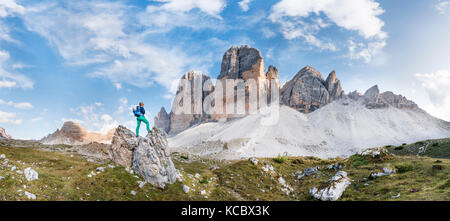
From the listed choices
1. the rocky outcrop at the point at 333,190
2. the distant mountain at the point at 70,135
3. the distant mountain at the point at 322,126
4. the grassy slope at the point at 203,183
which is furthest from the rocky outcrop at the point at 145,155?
the distant mountain at the point at 70,135

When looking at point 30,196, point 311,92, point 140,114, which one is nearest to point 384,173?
point 140,114

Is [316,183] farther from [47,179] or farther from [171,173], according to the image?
[47,179]

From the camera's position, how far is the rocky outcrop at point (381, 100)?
533ft

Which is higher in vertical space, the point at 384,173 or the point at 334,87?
the point at 334,87

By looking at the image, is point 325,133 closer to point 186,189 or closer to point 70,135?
point 186,189

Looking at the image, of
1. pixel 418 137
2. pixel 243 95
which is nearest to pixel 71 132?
pixel 243 95

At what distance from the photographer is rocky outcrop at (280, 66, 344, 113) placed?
180875 millimetres

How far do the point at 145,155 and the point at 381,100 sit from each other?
201 metres

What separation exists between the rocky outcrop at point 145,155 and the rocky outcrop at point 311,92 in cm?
17051

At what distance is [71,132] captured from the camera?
17962cm

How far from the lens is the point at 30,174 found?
15.6 m

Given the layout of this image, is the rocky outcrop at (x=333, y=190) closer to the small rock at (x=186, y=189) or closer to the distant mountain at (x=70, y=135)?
the small rock at (x=186, y=189)

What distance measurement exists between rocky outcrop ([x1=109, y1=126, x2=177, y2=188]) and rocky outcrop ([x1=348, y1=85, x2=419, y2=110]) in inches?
7087

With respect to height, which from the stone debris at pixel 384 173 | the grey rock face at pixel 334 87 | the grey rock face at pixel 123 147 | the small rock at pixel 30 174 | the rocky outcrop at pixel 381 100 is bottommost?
the stone debris at pixel 384 173
